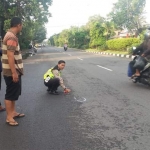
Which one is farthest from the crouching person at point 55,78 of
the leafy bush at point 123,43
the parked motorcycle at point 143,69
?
the leafy bush at point 123,43

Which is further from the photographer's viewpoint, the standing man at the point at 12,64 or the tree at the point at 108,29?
the tree at the point at 108,29

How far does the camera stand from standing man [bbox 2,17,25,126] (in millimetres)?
4059

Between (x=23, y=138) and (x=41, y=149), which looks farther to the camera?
(x=23, y=138)

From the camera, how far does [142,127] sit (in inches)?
160

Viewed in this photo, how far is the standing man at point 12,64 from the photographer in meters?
4.06

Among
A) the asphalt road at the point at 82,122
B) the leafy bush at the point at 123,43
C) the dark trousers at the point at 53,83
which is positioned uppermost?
the leafy bush at the point at 123,43

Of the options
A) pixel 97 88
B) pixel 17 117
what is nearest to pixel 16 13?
pixel 97 88

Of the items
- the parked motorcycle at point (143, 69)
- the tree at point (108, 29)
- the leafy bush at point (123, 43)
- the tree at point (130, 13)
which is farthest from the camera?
the tree at point (130, 13)

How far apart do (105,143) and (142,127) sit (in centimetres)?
89

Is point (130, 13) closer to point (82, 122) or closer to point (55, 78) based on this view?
point (55, 78)

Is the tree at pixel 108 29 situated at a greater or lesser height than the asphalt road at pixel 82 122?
greater

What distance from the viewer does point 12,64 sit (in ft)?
13.4

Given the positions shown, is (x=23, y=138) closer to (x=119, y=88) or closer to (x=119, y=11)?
(x=119, y=88)

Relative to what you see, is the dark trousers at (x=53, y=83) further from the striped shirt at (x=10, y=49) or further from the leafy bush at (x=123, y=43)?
the leafy bush at (x=123, y=43)
